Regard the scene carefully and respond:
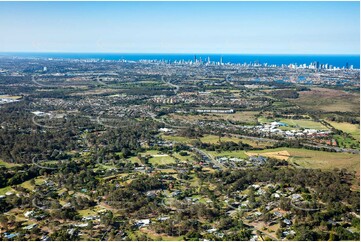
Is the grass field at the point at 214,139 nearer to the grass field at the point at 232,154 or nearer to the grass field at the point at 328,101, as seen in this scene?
the grass field at the point at 232,154

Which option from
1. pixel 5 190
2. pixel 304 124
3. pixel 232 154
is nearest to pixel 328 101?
pixel 304 124

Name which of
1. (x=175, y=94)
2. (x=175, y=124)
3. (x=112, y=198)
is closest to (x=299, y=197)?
(x=112, y=198)

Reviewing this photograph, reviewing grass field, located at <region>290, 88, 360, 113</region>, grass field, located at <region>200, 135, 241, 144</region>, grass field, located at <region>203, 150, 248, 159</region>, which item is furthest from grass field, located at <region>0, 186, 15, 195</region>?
grass field, located at <region>290, 88, 360, 113</region>

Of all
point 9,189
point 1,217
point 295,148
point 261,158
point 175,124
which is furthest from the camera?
point 175,124

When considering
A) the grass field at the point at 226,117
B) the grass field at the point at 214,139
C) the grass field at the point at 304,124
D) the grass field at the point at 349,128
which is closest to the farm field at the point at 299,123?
the grass field at the point at 304,124

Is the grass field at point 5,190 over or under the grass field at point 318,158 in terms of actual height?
under

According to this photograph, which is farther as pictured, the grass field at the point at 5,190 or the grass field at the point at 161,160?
the grass field at the point at 161,160

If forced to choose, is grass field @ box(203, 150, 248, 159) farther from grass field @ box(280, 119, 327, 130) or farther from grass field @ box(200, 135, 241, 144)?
grass field @ box(280, 119, 327, 130)

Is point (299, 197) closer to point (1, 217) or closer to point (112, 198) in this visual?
point (112, 198)
